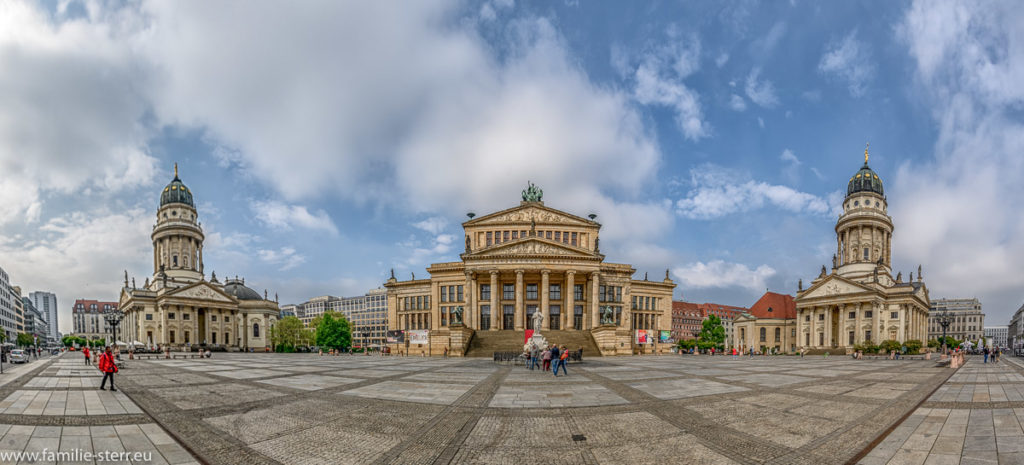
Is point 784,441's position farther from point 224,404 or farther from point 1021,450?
point 224,404

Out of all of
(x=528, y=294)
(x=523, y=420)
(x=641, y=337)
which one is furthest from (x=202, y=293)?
(x=523, y=420)

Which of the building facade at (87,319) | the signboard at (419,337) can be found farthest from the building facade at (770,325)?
Result: the building facade at (87,319)

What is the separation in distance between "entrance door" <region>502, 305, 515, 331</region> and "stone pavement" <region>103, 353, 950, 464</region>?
39.8 meters

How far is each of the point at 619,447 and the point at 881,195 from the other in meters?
99.6

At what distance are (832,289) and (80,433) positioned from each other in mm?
91246

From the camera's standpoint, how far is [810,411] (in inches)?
480

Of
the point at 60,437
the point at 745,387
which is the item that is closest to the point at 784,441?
the point at 745,387

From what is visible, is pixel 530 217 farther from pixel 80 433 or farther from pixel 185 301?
pixel 185 301

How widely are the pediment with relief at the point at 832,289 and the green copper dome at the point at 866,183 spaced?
67.1 ft

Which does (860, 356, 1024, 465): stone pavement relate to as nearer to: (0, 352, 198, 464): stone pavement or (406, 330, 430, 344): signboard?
(0, 352, 198, 464): stone pavement

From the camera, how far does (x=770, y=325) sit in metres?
87.8

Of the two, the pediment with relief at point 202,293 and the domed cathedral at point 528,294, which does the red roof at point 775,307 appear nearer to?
the domed cathedral at point 528,294

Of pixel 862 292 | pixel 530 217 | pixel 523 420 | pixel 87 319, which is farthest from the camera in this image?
pixel 87 319

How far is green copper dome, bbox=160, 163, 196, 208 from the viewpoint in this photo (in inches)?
3479
